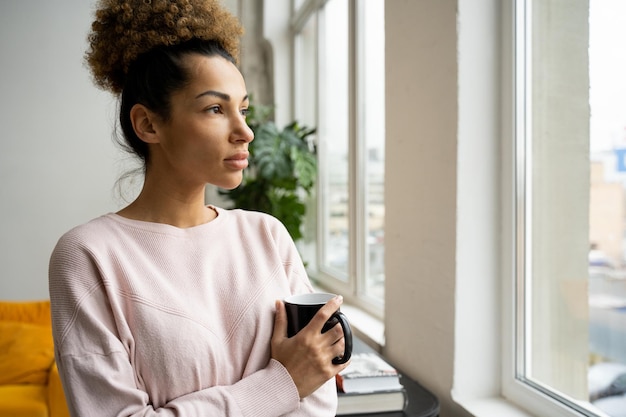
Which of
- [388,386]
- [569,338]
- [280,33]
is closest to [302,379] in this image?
[388,386]

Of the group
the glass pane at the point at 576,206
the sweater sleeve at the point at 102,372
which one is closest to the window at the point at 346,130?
the glass pane at the point at 576,206

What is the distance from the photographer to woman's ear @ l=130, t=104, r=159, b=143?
3.43 feet

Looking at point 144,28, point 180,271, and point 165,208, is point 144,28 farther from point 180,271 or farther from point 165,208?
point 180,271

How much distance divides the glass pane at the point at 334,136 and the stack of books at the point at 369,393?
143cm

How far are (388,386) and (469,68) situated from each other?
848mm

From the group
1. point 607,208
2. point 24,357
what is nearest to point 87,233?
point 607,208

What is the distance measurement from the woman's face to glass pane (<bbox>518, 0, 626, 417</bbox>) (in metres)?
0.75

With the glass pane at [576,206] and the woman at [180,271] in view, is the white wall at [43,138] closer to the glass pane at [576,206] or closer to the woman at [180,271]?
the woman at [180,271]

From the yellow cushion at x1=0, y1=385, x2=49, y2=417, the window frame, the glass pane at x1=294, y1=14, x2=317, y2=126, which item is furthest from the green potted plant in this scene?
the window frame

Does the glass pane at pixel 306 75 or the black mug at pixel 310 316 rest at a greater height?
the glass pane at pixel 306 75

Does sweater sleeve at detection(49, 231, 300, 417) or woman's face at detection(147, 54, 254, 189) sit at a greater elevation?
woman's face at detection(147, 54, 254, 189)

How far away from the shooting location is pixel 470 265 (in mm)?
1525

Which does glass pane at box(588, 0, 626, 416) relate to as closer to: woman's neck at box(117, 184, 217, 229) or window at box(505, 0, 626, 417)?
window at box(505, 0, 626, 417)

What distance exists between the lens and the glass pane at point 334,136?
3.09 meters
